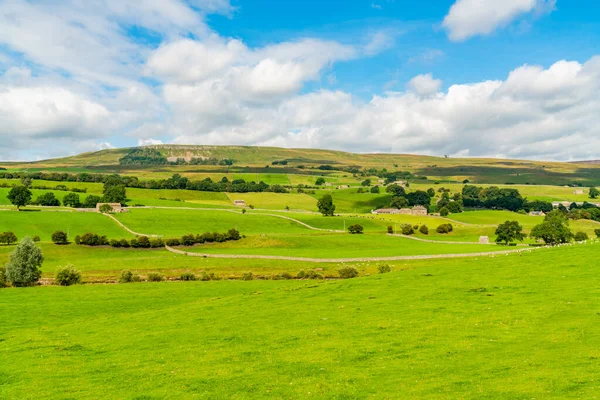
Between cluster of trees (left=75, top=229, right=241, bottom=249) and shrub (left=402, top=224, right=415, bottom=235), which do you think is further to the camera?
shrub (left=402, top=224, right=415, bottom=235)

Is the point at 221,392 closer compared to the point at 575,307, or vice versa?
the point at 221,392

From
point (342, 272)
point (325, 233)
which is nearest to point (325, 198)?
point (325, 233)

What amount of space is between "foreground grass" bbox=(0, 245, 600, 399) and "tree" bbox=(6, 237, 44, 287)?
25.6 metres

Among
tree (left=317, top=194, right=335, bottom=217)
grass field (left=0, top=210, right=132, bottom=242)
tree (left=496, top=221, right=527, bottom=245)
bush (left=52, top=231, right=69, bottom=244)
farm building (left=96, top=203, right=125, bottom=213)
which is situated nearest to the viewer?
bush (left=52, top=231, right=69, bottom=244)

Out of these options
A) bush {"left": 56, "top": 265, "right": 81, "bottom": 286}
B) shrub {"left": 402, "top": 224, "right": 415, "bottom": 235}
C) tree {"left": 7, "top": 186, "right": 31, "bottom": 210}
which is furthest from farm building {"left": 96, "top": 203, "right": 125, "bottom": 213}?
shrub {"left": 402, "top": 224, "right": 415, "bottom": 235}

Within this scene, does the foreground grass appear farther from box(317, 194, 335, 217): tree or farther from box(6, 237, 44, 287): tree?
box(317, 194, 335, 217): tree

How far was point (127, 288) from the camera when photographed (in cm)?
5784

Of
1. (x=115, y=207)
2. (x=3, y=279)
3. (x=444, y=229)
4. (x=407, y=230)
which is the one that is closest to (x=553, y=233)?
(x=407, y=230)

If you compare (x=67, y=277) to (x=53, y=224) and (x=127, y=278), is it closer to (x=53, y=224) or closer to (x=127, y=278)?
(x=127, y=278)

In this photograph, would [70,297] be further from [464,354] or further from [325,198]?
[325,198]

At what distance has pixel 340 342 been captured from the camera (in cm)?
2512

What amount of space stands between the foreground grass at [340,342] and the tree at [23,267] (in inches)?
1008

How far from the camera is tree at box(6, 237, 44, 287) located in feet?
216

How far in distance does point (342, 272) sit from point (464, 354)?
49746 mm
